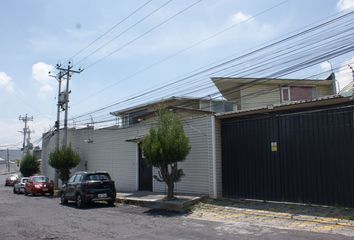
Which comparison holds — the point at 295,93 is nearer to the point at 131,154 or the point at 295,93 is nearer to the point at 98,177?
the point at 131,154

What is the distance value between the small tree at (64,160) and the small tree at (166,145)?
574 inches

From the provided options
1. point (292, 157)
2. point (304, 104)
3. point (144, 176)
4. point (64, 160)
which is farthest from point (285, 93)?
point (64, 160)

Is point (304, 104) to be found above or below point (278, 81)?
below

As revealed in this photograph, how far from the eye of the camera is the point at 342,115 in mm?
13000

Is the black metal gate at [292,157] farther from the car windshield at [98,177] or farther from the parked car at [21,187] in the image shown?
the parked car at [21,187]

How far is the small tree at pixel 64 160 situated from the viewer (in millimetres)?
29734

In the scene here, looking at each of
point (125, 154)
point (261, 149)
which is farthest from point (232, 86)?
point (261, 149)

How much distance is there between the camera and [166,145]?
54.2ft

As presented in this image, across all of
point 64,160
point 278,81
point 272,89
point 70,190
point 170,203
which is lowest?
point 170,203

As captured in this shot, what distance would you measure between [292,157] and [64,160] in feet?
66.5

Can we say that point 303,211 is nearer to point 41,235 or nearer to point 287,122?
point 287,122

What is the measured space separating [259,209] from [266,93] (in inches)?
544

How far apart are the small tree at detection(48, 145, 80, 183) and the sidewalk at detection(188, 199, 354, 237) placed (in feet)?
54.9

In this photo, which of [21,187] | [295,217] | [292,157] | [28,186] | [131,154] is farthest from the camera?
[21,187]
